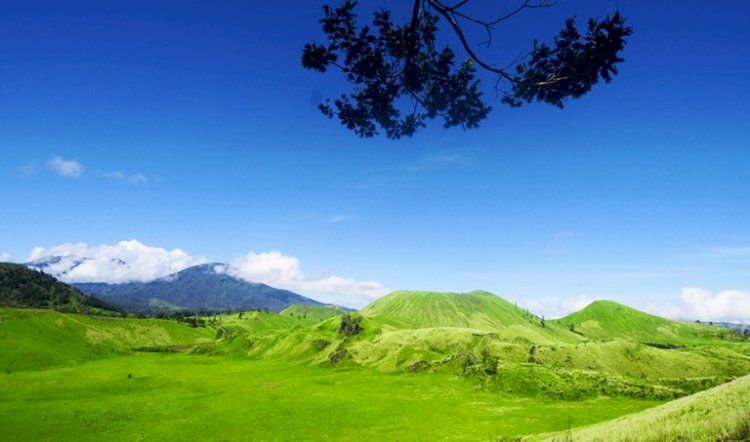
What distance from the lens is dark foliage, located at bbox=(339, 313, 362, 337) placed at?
577 feet

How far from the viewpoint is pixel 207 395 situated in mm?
90250

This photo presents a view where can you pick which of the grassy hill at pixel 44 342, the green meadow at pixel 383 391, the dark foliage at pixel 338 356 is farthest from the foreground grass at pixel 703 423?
the grassy hill at pixel 44 342

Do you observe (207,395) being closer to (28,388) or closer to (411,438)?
(28,388)

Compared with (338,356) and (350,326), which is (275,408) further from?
(350,326)

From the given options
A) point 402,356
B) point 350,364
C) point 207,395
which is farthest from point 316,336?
point 207,395

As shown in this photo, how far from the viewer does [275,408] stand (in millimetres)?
74688

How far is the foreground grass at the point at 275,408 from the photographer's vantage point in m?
57.0

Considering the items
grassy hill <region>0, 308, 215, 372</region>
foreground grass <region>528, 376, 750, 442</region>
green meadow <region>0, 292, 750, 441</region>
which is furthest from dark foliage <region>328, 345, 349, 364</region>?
foreground grass <region>528, 376, 750, 442</region>

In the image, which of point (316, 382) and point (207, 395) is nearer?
point (207, 395)

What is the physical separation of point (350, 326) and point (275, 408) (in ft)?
347

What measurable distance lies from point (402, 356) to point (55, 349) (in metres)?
139

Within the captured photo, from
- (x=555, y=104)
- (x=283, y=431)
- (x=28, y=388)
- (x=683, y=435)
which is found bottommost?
(x=28, y=388)

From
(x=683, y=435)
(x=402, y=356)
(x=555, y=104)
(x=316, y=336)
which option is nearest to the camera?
(x=683, y=435)

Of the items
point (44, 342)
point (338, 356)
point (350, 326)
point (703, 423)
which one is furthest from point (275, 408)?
point (44, 342)
